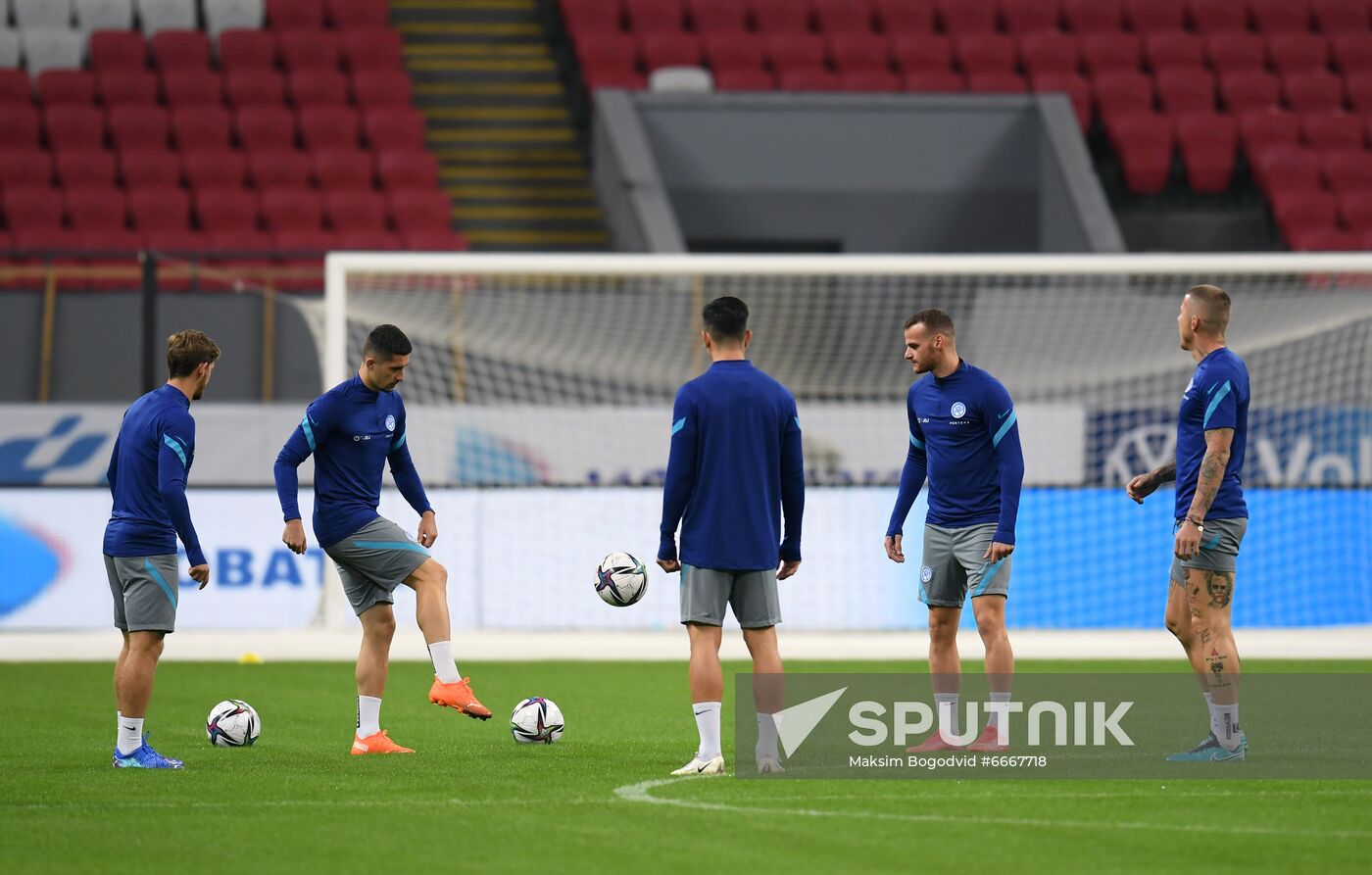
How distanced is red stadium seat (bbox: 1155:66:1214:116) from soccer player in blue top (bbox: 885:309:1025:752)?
14.6 m

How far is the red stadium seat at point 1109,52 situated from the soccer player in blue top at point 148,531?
15.9 meters

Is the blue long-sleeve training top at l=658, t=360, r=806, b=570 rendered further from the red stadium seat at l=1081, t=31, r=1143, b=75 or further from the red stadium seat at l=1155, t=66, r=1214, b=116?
the red stadium seat at l=1081, t=31, r=1143, b=75

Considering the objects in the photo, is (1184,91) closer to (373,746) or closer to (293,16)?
(293,16)

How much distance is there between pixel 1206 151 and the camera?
20.0 m

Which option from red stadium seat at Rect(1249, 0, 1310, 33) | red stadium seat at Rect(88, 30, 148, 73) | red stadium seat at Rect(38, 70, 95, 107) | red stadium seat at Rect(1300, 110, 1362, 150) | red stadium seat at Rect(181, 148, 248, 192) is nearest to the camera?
red stadium seat at Rect(181, 148, 248, 192)

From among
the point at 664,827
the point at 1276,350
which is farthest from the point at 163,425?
the point at 1276,350

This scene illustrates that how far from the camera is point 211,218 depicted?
18344mm

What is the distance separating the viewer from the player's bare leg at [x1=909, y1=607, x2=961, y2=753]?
7.18 meters

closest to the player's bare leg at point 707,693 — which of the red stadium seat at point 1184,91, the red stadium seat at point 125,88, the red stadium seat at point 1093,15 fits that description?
the red stadium seat at point 125,88

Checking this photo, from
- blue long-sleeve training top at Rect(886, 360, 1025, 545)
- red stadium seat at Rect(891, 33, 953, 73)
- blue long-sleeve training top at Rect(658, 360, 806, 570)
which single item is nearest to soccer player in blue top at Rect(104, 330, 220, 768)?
blue long-sleeve training top at Rect(658, 360, 806, 570)

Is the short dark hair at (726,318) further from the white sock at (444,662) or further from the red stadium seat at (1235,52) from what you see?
the red stadium seat at (1235,52)

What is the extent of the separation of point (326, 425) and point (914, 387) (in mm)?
2502

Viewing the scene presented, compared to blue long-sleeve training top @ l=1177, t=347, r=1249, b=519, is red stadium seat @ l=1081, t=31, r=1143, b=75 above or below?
above

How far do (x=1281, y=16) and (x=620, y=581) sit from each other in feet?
58.7
